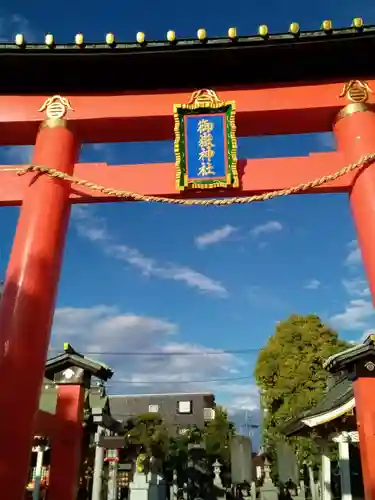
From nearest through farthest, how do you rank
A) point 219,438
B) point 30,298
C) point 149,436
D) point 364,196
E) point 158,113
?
point 30,298 < point 364,196 < point 158,113 < point 149,436 < point 219,438

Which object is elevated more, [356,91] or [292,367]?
[356,91]

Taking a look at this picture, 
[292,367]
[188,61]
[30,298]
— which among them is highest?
[188,61]

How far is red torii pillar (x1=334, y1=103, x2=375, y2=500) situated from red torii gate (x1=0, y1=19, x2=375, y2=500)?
1 centimetres

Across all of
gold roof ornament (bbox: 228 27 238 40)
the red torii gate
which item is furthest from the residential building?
gold roof ornament (bbox: 228 27 238 40)

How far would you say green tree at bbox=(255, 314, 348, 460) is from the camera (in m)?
21.5

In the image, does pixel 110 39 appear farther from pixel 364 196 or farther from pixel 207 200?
pixel 364 196

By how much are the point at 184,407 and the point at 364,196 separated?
134ft

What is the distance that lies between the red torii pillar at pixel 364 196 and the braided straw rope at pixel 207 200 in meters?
0.24

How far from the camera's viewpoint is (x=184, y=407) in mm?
43656

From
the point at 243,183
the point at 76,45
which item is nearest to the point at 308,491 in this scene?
the point at 243,183

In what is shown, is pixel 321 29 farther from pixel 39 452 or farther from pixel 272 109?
pixel 39 452

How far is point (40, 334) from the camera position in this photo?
525cm

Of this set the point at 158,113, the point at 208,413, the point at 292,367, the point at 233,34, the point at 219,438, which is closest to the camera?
the point at 233,34

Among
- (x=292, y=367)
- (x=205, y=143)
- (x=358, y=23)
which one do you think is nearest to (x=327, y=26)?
(x=358, y=23)
